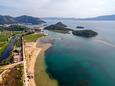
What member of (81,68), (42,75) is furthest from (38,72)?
(81,68)

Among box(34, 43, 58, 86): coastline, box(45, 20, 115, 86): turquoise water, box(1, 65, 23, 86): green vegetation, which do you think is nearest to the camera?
box(1, 65, 23, 86): green vegetation

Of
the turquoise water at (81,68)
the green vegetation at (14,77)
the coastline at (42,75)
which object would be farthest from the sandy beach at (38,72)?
the green vegetation at (14,77)

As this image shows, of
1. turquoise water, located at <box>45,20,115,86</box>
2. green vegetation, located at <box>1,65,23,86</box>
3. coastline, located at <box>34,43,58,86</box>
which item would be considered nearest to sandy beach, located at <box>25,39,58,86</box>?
coastline, located at <box>34,43,58,86</box>

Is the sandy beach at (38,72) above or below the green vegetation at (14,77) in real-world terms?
below

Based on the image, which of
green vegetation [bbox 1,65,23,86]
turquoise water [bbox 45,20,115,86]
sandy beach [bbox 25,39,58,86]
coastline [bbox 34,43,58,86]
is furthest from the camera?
turquoise water [bbox 45,20,115,86]

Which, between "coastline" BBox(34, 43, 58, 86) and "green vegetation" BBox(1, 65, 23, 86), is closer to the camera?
"green vegetation" BBox(1, 65, 23, 86)

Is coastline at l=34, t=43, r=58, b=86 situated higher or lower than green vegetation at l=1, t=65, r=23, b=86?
lower

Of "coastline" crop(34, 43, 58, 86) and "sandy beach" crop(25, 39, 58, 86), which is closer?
"coastline" crop(34, 43, 58, 86)

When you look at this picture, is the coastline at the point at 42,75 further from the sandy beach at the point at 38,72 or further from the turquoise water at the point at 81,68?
the turquoise water at the point at 81,68

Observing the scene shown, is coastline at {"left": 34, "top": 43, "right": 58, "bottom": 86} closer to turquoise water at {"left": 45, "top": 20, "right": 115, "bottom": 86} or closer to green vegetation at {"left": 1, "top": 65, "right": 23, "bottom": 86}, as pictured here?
turquoise water at {"left": 45, "top": 20, "right": 115, "bottom": 86}

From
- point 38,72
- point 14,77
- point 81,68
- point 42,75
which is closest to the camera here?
point 14,77

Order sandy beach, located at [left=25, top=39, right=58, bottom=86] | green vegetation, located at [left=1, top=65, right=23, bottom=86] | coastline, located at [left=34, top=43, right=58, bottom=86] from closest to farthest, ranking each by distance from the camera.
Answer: green vegetation, located at [left=1, top=65, right=23, bottom=86], coastline, located at [left=34, top=43, right=58, bottom=86], sandy beach, located at [left=25, top=39, right=58, bottom=86]

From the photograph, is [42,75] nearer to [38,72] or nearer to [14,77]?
[38,72]
